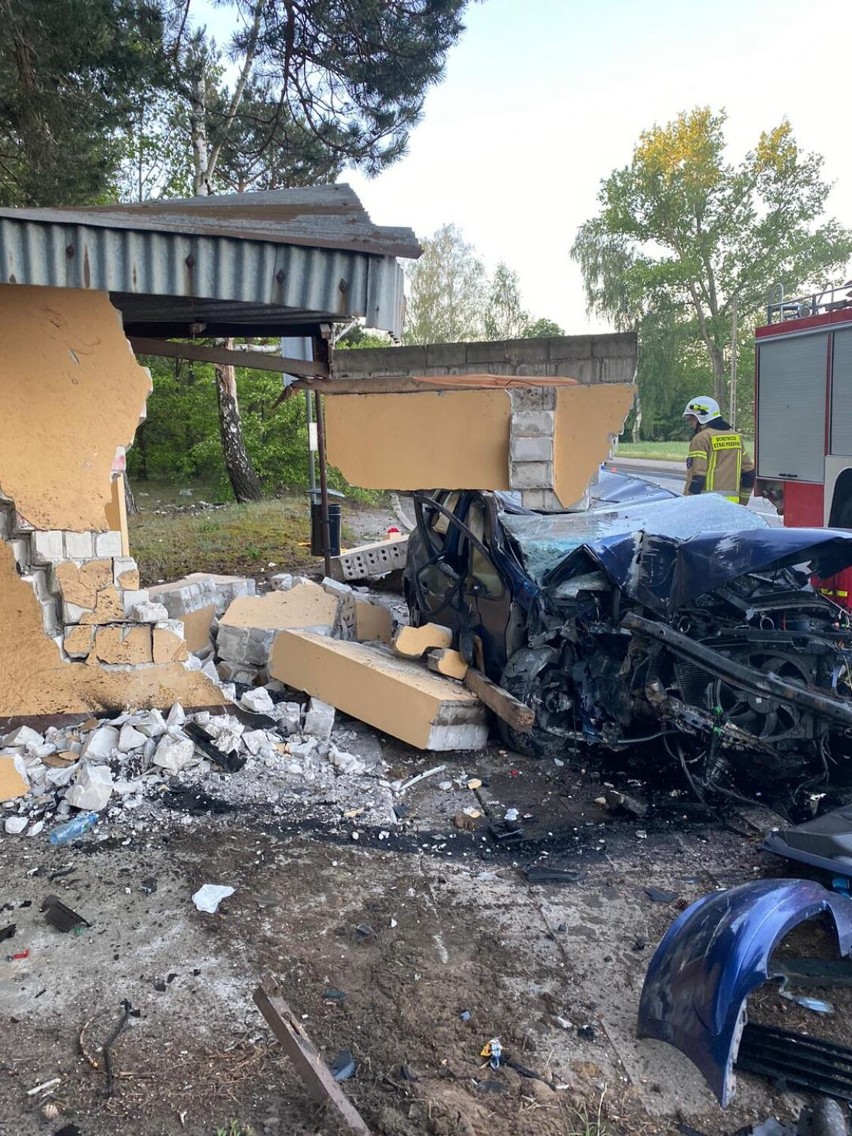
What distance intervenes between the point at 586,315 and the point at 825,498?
121ft

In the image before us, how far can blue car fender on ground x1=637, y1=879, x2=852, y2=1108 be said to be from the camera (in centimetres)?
225

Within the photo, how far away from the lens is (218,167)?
13.8m

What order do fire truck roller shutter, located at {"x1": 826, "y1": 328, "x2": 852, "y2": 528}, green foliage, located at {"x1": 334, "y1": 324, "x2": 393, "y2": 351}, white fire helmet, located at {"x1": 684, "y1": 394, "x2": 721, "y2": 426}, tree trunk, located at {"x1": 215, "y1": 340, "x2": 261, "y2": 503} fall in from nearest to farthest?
fire truck roller shutter, located at {"x1": 826, "y1": 328, "x2": 852, "y2": 528} → white fire helmet, located at {"x1": 684, "y1": 394, "x2": 721, "y2": 426} → tree trunk, located at {"x1": 215, "y1": 340, "x2": 261, "y2": 503} → green foliage, located at {"x1": 334, "y1": 324, "x2": 393, "y2": 351}

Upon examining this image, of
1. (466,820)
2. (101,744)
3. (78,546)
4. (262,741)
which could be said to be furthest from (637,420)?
(101,744)

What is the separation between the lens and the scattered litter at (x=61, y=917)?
10.5ft

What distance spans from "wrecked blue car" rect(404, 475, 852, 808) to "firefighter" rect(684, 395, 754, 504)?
367cm

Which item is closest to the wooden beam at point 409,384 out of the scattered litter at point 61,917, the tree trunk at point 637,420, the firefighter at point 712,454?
the scattered litter at point 61,917

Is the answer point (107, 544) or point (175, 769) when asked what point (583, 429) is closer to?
point (107, 544)

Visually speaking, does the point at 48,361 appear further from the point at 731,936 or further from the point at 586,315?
the point at 586,315

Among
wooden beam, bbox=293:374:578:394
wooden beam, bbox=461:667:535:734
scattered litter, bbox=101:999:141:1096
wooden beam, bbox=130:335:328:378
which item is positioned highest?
wooden beam, bbox=130:335:328:378

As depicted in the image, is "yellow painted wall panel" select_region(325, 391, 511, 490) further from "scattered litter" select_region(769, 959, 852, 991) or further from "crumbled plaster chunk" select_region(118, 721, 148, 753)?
"scattered litter" select_region(769, 959, 852, 991)

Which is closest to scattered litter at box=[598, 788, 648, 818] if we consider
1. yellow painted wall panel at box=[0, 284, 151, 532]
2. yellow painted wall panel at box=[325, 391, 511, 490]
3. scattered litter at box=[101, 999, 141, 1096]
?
yellow painted wall panel at box=[325, 391, 511, 490]

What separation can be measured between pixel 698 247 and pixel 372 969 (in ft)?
135

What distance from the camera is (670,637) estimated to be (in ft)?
13.1
